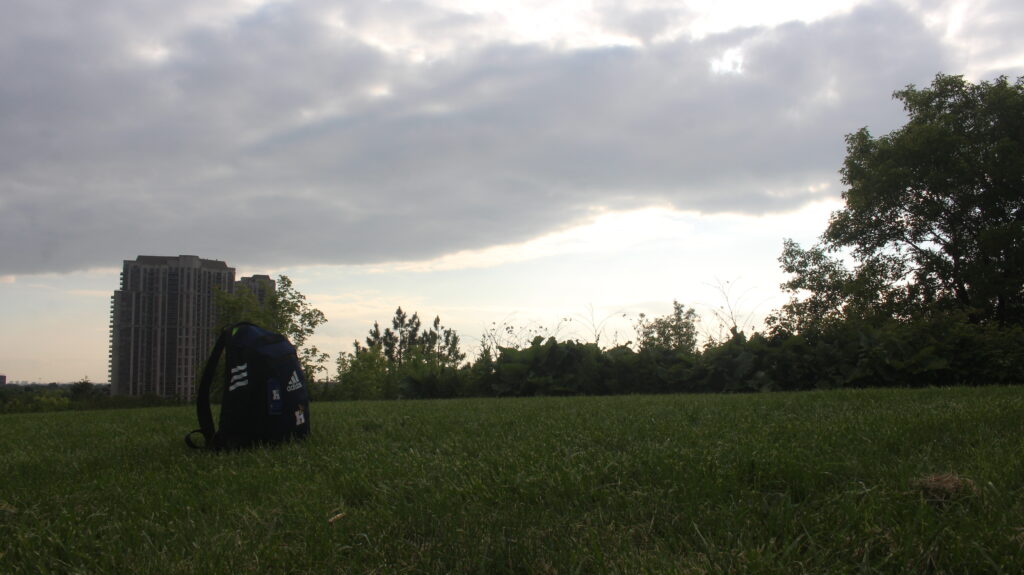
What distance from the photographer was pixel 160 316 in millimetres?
39875

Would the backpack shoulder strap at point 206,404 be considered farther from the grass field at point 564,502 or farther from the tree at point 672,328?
the tree at point 672,328

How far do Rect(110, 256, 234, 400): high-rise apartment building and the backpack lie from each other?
124ft

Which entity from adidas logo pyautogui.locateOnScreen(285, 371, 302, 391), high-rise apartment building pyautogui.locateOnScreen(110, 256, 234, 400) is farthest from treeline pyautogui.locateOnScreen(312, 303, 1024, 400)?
high-rise apartment building pyautogui.locateOnScreen(110, 256, 234, 400)

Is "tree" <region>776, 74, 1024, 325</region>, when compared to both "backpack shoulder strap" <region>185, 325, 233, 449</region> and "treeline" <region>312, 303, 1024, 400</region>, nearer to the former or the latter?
"treeline" <region>312, 303, 1024, 400</region>

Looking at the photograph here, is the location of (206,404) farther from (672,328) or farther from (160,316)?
(160,316)

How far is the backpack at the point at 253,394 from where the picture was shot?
4.45 meters

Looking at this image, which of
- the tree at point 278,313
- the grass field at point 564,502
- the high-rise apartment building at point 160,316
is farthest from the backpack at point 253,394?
the high-rise apartment building at point 160,316

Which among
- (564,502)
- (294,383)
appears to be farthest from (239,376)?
(564,502)

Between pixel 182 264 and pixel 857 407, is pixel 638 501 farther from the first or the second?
pixel 182 264

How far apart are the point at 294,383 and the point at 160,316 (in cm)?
4099

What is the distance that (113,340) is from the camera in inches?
1613

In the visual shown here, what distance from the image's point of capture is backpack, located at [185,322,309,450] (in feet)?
14.6

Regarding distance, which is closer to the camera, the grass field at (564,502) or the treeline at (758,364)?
the grass field at (564,502)

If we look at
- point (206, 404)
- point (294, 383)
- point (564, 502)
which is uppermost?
point (294, 383)
